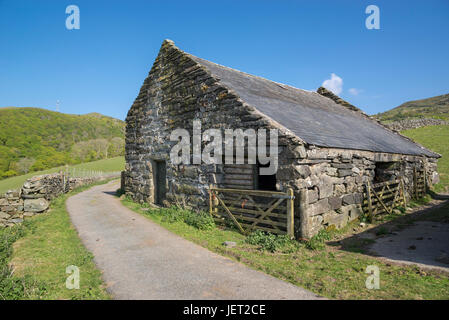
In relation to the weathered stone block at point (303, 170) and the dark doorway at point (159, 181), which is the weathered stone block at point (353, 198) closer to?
the weathered stone block at point (303, 170)

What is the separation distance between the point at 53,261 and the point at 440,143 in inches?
1280

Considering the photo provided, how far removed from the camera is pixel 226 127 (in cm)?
811

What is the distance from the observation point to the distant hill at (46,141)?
58.9m

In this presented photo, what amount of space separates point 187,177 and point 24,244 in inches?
211

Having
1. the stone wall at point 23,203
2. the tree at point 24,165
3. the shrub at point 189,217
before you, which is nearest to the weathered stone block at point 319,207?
the shrub at point 189,217

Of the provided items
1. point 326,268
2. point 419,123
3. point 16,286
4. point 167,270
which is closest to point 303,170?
point 326,268

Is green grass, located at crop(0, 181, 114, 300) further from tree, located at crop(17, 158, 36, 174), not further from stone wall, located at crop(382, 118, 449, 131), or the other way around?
tree, located at crop(17, 158, 36, 174)

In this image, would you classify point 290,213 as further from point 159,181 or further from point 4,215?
point 4,215

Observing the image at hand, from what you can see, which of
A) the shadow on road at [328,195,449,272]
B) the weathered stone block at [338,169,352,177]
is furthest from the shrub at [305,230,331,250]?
the weathered stone block at [338,169,352,177]

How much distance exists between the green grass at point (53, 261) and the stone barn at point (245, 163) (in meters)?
4.12

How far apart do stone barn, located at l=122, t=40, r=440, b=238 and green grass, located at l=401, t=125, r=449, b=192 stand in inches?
181

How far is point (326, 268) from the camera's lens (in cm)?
504

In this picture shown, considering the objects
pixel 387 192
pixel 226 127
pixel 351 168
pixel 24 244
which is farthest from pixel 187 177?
pixel 387 192
